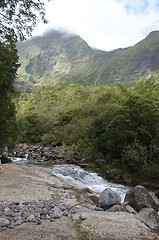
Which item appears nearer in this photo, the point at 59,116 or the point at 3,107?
the point at 3,107

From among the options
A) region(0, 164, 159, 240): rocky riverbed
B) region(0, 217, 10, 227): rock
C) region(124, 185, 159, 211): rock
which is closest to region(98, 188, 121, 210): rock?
region(0, 164, 159, 240): rocky riverbed

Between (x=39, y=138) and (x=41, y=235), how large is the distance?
3591 centimetres

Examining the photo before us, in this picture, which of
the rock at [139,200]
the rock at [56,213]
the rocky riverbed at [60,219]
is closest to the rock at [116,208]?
the rocky riverbed at [60,219]

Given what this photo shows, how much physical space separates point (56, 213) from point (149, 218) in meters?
3.30

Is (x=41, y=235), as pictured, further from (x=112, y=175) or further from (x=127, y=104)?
(x=127, y=104)

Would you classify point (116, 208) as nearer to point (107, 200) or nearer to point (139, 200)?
point (107, 200)

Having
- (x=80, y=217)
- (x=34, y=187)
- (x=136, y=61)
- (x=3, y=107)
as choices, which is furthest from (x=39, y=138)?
(x=136, y=61)

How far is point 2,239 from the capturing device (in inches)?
311

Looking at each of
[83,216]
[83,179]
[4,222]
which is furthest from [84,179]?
[4,222]

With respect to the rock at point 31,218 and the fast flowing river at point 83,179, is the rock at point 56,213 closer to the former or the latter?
the rock at point 31,218

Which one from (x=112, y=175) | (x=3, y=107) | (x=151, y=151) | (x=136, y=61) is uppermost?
(x=136, y=61)

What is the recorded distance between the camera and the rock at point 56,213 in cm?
973

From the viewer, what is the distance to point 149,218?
35.0ft

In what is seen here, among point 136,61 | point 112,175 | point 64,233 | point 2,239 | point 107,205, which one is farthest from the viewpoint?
point 136,61
